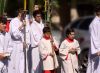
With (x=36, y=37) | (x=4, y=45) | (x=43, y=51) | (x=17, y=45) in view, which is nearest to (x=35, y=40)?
(x=36, y=37)

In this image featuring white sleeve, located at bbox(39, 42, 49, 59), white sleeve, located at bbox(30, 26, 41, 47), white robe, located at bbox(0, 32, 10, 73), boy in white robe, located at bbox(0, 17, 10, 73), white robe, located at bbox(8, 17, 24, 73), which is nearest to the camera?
boy in white robe, located at bbox(0, 17, 10, 73)

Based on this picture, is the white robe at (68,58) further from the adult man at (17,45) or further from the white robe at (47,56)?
the adult man at (17,45)

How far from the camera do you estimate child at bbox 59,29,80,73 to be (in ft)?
53.9

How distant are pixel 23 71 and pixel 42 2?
1.90 meters

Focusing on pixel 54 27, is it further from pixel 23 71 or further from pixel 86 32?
pixel 23 71

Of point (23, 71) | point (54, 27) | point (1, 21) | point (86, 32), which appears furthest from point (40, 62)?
point (54, 27)

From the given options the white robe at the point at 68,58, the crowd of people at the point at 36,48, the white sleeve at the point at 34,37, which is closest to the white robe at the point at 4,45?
the crowd of people at the point at 36,48

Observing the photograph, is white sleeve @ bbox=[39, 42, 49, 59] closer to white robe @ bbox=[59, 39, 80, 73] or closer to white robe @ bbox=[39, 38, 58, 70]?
white robe @ bbox=[39, 38, 58, 70]

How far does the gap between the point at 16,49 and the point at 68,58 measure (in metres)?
1.30

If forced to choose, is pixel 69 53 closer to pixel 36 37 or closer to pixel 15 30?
pixel 36 37

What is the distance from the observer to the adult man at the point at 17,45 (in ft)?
54.2

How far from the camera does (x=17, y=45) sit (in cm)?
1680

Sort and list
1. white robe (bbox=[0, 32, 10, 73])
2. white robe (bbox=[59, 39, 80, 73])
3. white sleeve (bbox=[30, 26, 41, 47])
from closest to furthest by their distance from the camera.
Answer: white robe (bbox=[0, 32, 10, 73])
white robe (bbox=[59, 39, 80, 73])
white sleeve (bbox=[30, 26, 41, 47])

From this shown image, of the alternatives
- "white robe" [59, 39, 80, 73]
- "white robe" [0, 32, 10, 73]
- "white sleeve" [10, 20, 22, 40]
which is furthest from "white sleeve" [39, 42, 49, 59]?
"white robe" [0, 32, 10, 73]
